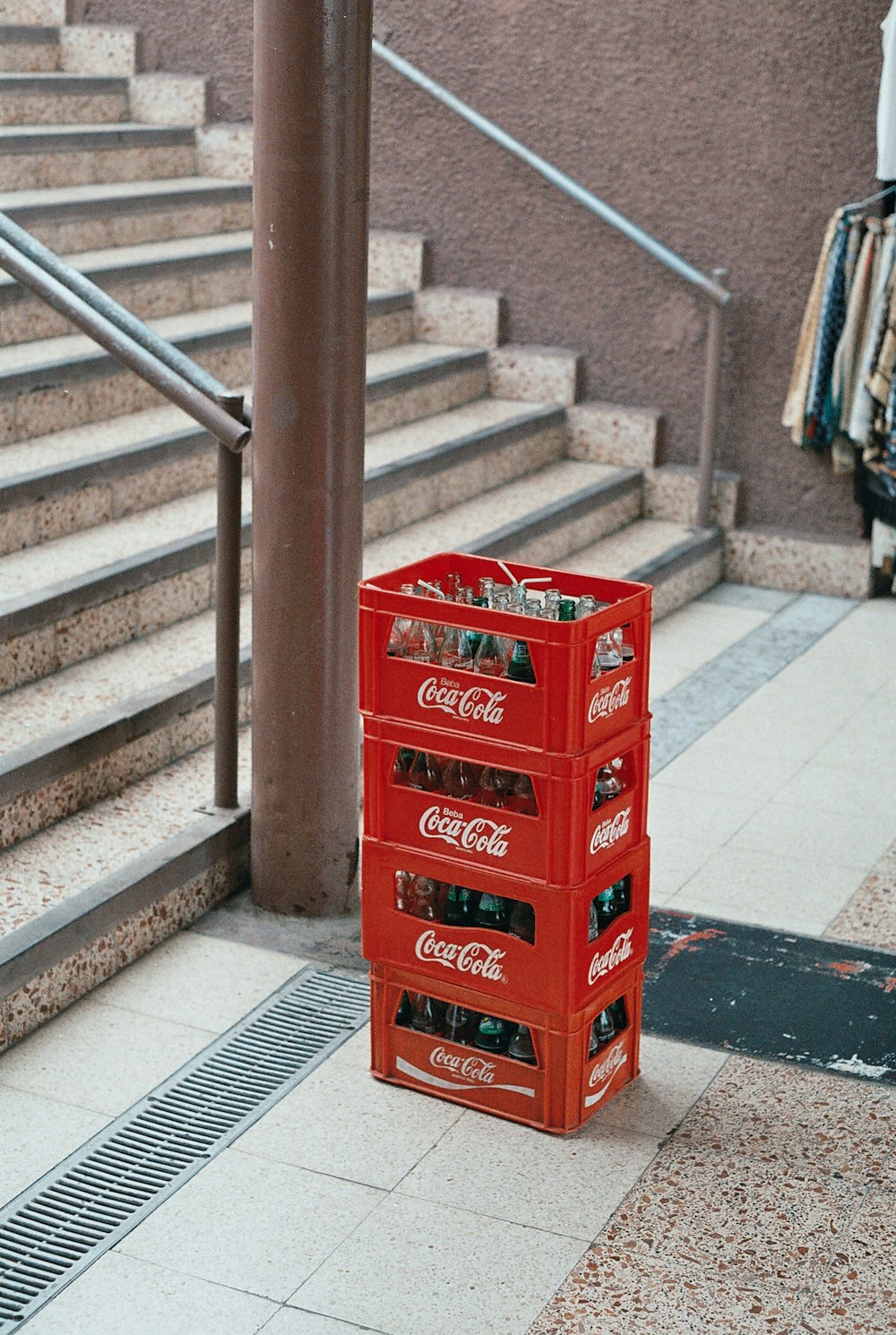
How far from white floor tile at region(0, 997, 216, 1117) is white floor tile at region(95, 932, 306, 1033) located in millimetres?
45

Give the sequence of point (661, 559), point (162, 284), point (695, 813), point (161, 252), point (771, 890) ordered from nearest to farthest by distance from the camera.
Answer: point (771, 890), point (695, 813), point (162, 284), point (161, 252), point (661, 559)

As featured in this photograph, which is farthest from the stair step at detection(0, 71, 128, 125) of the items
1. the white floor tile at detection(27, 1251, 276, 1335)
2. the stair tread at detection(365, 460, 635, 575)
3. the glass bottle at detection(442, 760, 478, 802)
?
the white floor tile at detection(27, 1251, 276, 1335)

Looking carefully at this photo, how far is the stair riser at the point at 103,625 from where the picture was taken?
404 cm

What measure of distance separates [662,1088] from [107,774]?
1.51m

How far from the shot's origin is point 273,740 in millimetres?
3701

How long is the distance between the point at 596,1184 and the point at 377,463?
324 cm

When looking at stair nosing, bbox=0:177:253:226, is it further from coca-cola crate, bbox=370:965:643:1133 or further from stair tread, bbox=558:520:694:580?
coca-cola crate, bbox=370:965:643:1133

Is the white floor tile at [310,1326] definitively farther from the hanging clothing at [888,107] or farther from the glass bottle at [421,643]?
the hanging clothing at [888,107]

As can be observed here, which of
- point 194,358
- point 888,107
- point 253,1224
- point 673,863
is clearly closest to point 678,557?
point 888,107

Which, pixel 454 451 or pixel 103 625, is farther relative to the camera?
pixel 454 451

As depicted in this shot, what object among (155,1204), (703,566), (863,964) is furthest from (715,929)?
(703,566)

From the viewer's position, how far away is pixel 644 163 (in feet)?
21.1

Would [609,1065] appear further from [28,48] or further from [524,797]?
[28,48]

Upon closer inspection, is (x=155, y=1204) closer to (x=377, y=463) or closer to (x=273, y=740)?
(x=273, y=740)
